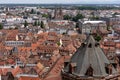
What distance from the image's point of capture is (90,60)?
21016 millimetres

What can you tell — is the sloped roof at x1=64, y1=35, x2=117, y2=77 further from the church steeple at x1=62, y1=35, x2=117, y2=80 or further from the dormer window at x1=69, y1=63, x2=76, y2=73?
the dormer window at x1=69, y1=63, x2=76, y2=73

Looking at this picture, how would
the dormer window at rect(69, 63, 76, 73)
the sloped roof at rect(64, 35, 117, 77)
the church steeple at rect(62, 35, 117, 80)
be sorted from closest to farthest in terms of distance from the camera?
the church steeple at rect(62, 35, 117, 80) → the sloped roof at rect(64, 35, 117, 77) → the dormer window at rect(69, 63, 76, 73)

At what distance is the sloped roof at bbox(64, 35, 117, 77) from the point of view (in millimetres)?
20766

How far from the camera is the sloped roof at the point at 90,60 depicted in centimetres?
2077

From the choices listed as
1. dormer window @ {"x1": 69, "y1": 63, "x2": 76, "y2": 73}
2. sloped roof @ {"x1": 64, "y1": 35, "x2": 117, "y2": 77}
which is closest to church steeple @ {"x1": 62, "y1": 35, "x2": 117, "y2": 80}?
sloped roof @ {"x1": 64, "y1": 35, "x2": 117, "y2": 77}

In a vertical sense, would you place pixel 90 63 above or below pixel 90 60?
below

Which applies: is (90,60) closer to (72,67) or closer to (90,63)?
(90,63)

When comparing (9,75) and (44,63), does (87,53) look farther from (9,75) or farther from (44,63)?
(44,63)

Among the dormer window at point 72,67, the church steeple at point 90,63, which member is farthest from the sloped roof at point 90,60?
the dormer window at point 72,67

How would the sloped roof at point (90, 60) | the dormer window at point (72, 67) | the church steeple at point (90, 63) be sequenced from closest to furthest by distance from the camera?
the church steeple at point (90, 63), the sloped roof at point (90, 60), the dormer window at point (72, 67)

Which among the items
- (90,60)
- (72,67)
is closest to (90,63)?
(90,60)

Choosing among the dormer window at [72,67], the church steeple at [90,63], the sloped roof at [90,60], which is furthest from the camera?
the dormer window at [72,67]

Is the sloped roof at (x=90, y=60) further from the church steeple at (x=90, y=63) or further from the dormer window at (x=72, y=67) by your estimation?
the dormer window at (x=72, y=67)

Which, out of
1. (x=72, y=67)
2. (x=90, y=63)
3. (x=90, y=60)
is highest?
(x=90, y=60)
